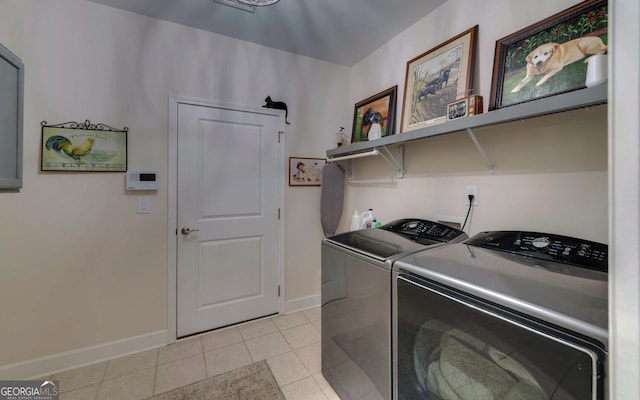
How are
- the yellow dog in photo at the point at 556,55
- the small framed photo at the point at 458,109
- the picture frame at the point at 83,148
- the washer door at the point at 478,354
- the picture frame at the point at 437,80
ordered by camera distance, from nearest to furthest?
the washer door at the point at 478,354
the yellow dog in photo at the point at 556,55
the small framed photo at the point at 458,109
the picture frame at the point at 437,80
the picture frame at the point at 83,148

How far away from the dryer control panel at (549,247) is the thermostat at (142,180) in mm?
2271

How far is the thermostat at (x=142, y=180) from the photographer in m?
2.00

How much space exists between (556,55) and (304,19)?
1.67m

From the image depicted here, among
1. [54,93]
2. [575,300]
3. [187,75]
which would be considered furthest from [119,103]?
[575,300]

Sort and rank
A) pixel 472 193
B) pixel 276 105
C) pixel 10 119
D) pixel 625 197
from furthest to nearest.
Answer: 1. pixel 276 105
2. pixel 472 193
3. pixel 10 119
4. pixel 625 197

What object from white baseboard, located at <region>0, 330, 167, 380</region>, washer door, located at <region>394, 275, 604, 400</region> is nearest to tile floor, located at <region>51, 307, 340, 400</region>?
white baseboard, located at <region>0, 330, 167, 380</region>

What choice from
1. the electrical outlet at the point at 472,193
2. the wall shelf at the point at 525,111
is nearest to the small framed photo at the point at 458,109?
the wall shelf at the point at 525,111

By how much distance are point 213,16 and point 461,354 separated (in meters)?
2.67

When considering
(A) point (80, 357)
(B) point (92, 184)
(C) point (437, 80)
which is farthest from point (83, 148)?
(C) point (437, 80)

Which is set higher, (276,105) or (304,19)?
(304,19)

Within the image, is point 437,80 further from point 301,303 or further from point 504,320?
point 301,303

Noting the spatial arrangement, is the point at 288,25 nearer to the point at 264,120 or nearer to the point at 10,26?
the point at 264,120

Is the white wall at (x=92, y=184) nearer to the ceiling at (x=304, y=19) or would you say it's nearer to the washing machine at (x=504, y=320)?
the ceiling at (x=304, y=19)

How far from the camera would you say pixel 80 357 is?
1878 mm
